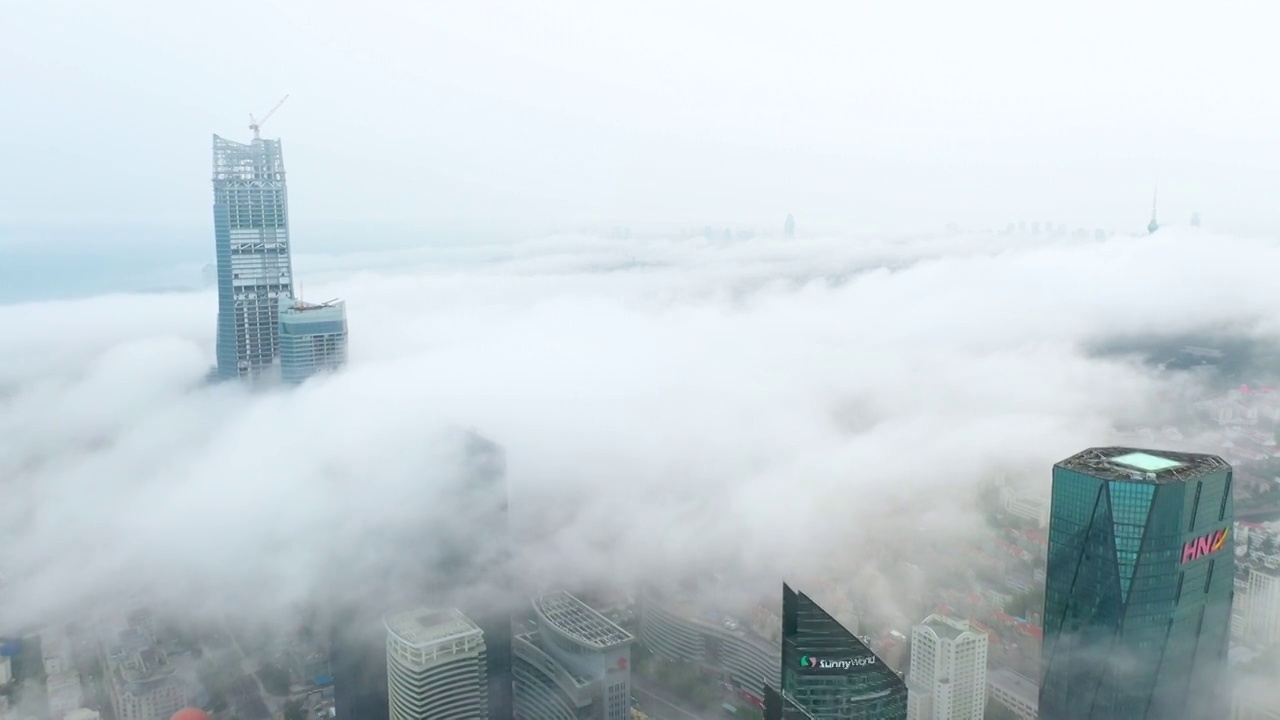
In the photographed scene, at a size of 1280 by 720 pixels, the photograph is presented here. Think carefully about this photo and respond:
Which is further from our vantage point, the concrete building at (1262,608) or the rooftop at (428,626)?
the rooftop at (428,626)

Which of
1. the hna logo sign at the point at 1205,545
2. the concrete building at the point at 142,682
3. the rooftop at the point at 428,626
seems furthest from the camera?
the rooftop at the point at 428,626

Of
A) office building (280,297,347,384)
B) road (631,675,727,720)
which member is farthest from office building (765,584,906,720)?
office building (280,297,347,384)

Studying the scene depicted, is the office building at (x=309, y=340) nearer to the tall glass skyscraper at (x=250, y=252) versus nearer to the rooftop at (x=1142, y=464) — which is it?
the tall glass skyscraper at (x=250, y=252)

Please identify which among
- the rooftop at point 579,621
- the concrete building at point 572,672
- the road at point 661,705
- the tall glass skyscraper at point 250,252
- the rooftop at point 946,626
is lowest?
the road at point 661,705

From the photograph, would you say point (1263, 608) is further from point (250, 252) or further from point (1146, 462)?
point (250, 252)

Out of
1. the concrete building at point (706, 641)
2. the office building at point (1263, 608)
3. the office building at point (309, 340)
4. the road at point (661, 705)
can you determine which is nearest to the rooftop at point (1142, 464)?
the office building at point (1263, 608)

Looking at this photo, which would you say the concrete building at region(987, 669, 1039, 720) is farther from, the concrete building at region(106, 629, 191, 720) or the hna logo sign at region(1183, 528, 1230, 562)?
the concrete building at region(106, 629, 191, 720)

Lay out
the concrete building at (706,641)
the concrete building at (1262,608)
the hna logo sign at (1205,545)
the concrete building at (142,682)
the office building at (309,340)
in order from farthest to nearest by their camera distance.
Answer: the office building at (309,340)
the concrete building at (706,641)
the concrete building at (1262,608)
the hna logo sign at (1205,545)
the concrete building at (142,682)

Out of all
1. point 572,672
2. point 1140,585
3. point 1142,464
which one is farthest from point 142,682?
point 1142,464
